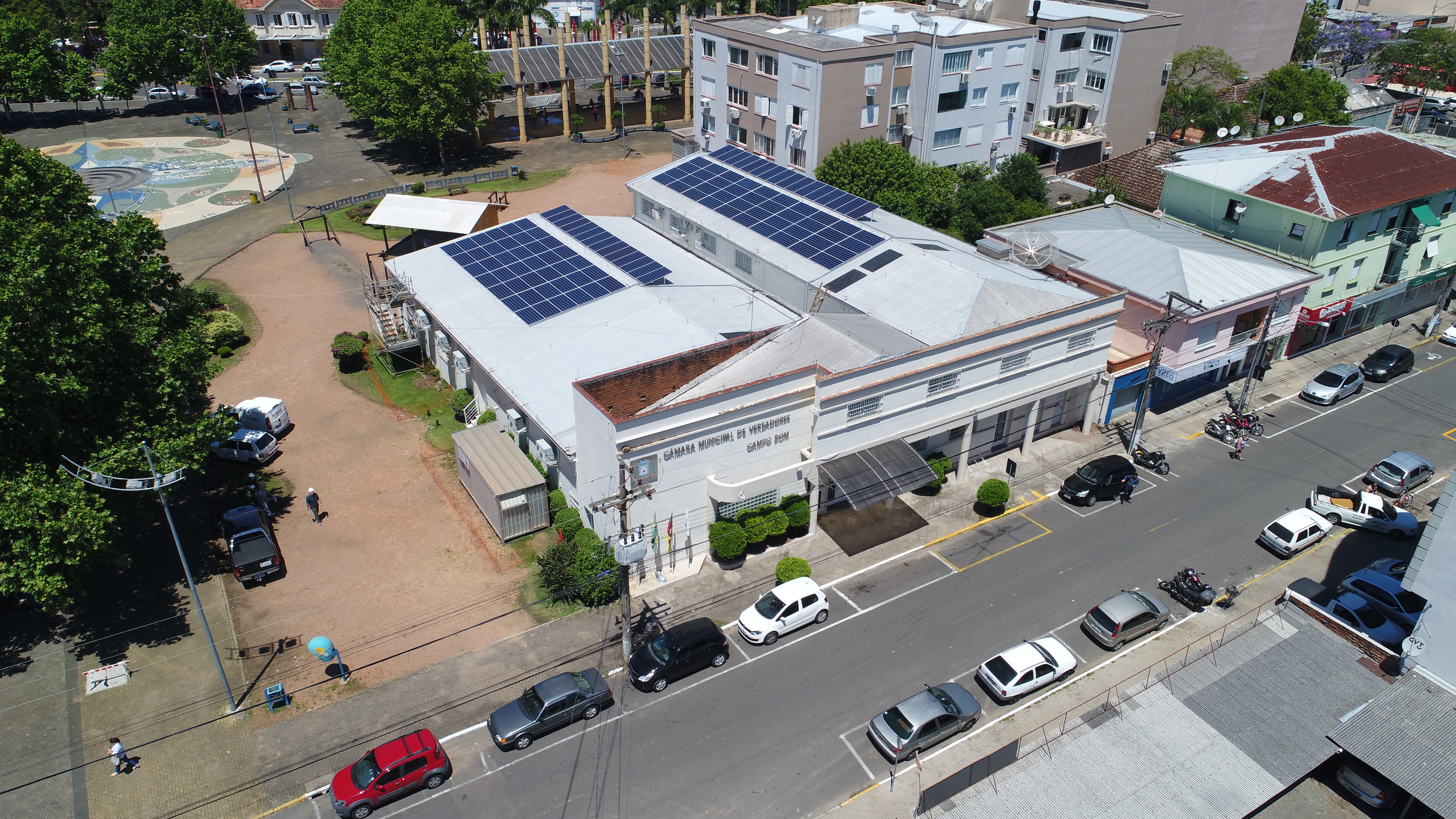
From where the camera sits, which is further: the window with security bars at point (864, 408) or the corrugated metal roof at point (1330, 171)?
the corrugated metal roof at point (1330, 171)

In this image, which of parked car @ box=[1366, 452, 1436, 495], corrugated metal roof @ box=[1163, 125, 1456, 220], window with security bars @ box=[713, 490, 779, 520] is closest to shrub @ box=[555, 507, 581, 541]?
window with security bars @ box=[713, 490, 779, 520]

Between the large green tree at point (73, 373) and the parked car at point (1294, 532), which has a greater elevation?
the large green tree at point (73, 373)

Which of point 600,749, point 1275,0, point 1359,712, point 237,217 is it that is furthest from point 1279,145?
point 237,217

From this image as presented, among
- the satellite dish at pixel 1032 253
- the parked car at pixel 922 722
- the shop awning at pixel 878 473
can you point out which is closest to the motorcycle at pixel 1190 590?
the shop awning at pixel 878 473

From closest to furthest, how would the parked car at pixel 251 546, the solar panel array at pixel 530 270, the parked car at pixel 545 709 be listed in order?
the parked car at pixel 545 709, the parked car at pixel 251 546, the solar panel array at pixel 530 270

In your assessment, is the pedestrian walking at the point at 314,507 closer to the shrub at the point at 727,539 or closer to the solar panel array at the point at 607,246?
the shrub at the point at 727,539

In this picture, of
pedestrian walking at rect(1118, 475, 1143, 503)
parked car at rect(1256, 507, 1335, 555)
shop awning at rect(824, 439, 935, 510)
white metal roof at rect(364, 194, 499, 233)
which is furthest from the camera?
white metal roof at rect(364, 194, 499, 233)

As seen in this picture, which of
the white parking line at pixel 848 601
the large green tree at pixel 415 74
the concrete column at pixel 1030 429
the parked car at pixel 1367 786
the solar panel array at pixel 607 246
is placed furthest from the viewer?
the large green tree at pixel 415 74

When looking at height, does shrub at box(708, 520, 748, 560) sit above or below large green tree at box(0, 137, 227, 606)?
below

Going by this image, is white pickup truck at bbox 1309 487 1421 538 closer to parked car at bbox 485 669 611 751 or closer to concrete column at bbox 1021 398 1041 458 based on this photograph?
concrete column at bbox 1021 398 1041 458
